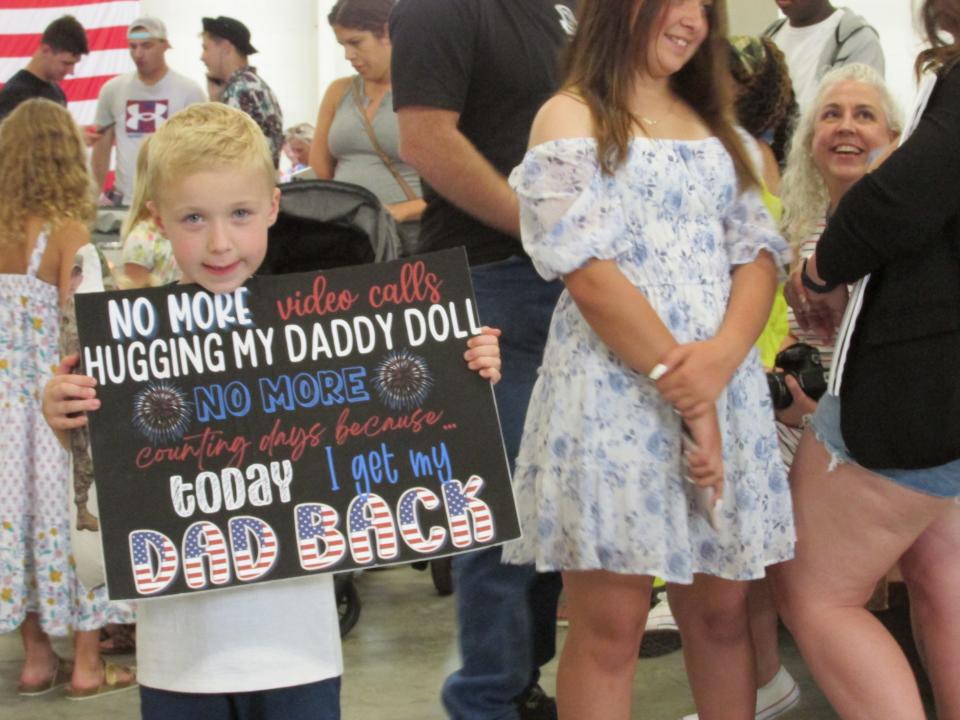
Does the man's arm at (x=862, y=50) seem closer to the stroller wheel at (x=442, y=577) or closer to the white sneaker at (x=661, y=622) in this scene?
the white sneaker at (x=661, y=622)

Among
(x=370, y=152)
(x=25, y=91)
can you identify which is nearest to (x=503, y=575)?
(x=370, y=152)

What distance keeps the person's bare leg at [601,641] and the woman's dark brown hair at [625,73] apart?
0.72m

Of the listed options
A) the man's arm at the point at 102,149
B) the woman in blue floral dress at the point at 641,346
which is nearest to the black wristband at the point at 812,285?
the woman in blue floral dress at the point at 641,346

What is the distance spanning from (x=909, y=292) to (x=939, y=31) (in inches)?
17.6

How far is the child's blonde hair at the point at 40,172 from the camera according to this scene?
12.3ft

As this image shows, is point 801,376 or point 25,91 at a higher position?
point 25,91

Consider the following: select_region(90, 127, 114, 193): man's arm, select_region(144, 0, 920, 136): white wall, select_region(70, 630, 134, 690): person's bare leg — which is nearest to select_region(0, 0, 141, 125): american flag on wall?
select_region(144, 0, 920, 136): white wall

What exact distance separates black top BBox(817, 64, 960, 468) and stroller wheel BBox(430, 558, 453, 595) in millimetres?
2547

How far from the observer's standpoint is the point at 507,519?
77.9 inches

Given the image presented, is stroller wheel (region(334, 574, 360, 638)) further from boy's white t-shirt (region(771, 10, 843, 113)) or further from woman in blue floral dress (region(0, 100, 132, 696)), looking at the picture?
boy's white t-shirt (region(771, 10, 843, 113))

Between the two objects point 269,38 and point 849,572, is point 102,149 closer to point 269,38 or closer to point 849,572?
point 269,38

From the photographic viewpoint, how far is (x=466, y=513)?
77.6 inches

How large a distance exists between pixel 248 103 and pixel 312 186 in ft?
8.37

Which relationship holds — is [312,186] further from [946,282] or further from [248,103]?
[248,103]
